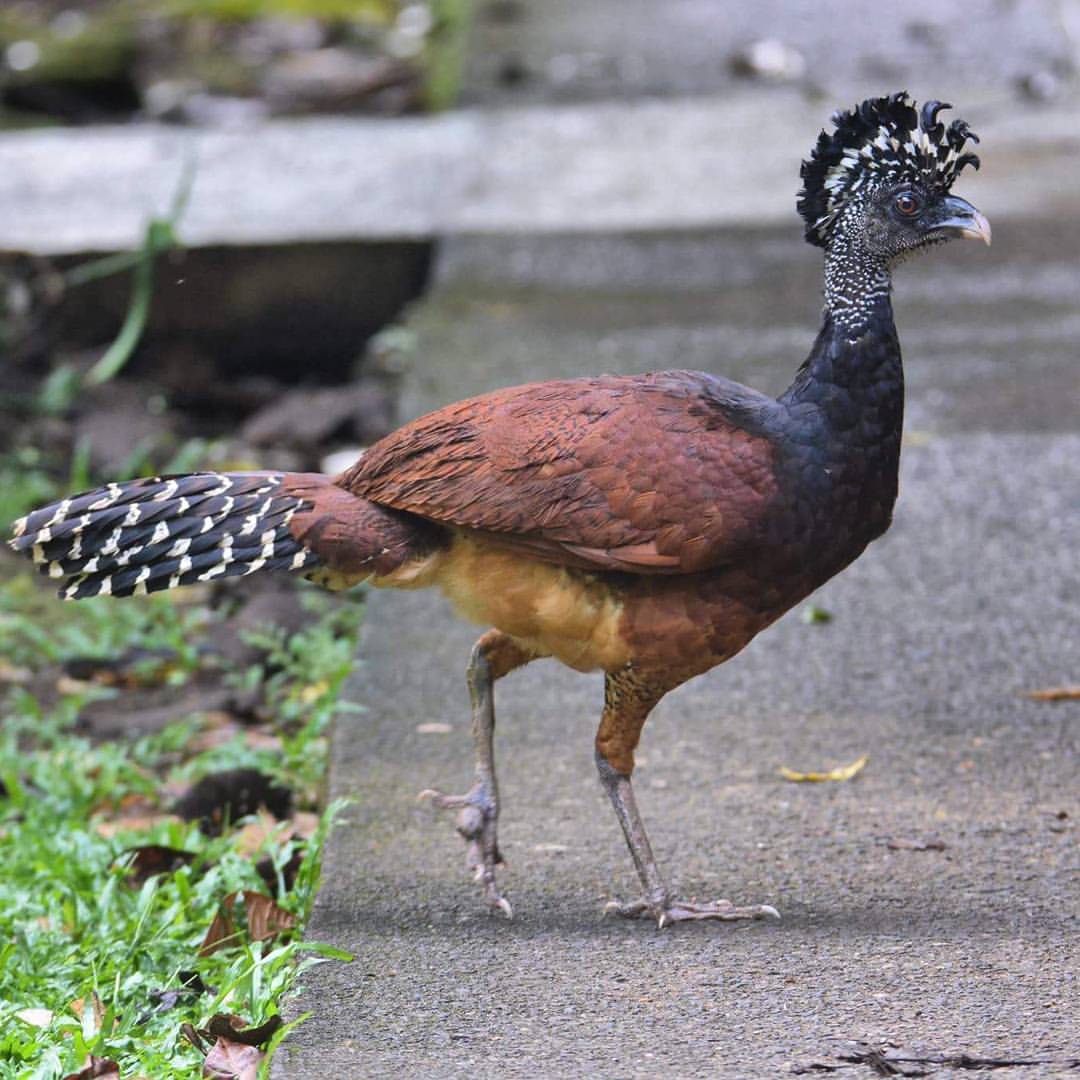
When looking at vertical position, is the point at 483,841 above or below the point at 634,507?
below

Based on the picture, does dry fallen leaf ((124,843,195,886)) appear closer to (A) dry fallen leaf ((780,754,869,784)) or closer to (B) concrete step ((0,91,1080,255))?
(A) dry fallen leaf ((780,754,869,784))

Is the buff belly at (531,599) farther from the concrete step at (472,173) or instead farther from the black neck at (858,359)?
the concrete step at (472,173)

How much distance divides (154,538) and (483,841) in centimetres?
90

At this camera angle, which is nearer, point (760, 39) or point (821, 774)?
point (821, 774)

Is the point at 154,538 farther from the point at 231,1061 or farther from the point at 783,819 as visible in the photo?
the point at 783,819

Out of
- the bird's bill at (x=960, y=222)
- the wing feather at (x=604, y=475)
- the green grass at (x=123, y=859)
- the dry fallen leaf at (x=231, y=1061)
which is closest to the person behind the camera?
the dry fallen leaf at (x=231, y=1061)

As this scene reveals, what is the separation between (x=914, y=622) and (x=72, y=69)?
7903 mm

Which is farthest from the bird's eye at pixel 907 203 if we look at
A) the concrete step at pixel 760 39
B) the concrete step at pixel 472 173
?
the concrete step at pixel 760 39

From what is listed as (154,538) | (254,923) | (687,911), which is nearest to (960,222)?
(687,911)

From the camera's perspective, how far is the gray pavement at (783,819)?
3084 mm

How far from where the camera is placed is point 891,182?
3604 millimetres

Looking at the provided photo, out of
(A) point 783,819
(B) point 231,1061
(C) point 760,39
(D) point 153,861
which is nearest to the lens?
(B) point 231,1061

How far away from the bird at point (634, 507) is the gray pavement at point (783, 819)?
18cm

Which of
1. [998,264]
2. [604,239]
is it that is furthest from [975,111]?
[604,239]
